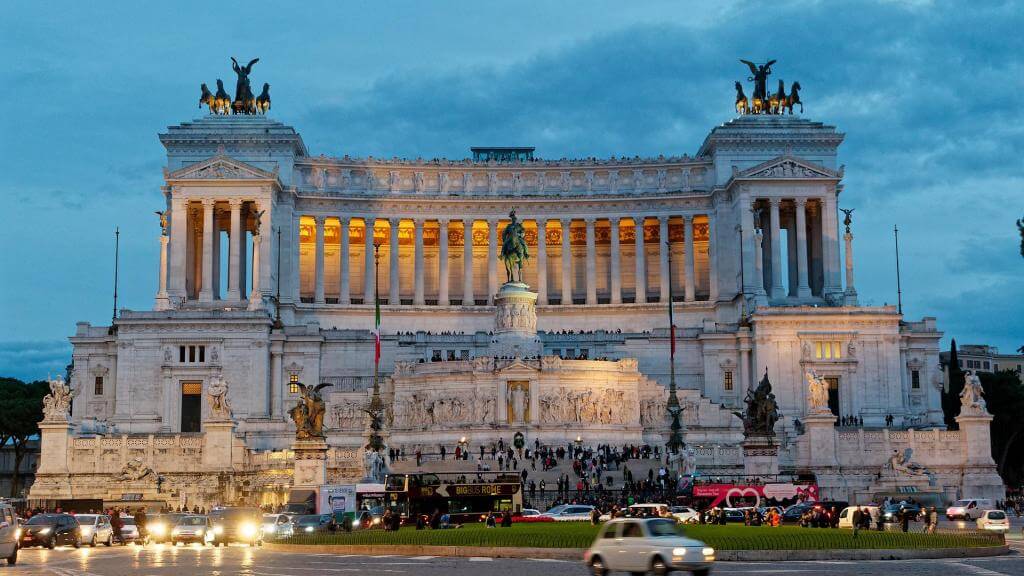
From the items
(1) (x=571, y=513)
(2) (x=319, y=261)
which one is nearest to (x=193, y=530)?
(1) (x=571, y=513)

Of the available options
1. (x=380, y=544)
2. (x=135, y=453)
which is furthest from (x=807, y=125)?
(x=380, y=544)

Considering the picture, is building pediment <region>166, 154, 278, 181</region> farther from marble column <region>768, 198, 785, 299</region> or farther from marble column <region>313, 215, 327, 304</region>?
marble column <region>768, 198, 785, 299</region>

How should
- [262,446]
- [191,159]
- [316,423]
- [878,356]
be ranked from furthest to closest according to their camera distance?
[191,159] → [878,356] → [262,446] → [316,423]

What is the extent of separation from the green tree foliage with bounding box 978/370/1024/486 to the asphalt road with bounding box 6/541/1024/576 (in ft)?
227

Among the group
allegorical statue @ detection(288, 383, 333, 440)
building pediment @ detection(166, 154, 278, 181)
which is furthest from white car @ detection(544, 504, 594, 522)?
building pediment @ detection(166, 154, 278, 181)

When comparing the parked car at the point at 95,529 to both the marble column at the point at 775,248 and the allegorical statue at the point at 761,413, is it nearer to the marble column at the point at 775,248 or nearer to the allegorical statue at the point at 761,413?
the allegorical statue at the point at 761,413

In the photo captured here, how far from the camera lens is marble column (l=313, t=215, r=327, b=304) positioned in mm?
120000

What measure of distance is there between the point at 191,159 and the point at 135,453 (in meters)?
43.7

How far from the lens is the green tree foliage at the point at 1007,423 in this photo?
111625mm

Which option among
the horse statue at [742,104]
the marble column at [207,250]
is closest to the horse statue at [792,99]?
the horse statue at [742,104]

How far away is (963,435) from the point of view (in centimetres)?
7875

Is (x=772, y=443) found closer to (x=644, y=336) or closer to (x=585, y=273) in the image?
(x=644, y=336)

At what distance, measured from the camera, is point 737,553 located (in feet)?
134

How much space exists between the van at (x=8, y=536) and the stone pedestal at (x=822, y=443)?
49.2 metres
